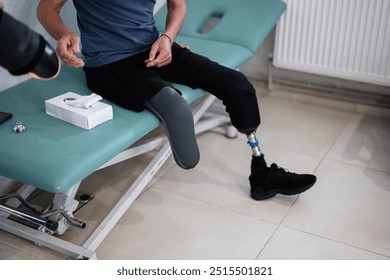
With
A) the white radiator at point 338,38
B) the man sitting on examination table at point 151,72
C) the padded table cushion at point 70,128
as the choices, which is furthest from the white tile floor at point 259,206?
Result: the padded table cushion at point 70,128

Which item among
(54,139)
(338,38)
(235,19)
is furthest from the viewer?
(338,38)

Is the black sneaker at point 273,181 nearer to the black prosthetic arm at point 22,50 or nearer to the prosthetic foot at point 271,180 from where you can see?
the prosthetic foot at point 271,180

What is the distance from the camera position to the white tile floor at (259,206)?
1928 mm

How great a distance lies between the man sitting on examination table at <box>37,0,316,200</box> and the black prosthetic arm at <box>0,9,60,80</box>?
0.64 m

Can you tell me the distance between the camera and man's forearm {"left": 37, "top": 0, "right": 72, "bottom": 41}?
6.33ft

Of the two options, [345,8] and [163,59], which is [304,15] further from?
[163,59]

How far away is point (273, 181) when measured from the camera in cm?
211

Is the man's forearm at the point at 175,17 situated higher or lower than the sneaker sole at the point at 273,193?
higher

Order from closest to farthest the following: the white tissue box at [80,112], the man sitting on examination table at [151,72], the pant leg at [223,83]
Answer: the white tissue box at [80,112]
the man sitting on examination table at [151,72]
the pant leg at [223,83]

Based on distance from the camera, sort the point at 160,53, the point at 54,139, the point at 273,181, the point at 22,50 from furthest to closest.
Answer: the point at 273,181
the point at 160,53
the point at 54,139
the point at 22,50

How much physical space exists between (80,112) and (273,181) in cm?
79

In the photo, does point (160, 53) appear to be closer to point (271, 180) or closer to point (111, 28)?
point (111, 28)

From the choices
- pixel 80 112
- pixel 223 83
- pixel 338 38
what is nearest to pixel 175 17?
pixel 223 83

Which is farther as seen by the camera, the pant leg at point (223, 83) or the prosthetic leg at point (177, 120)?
the pant leg at point (223, 83)
